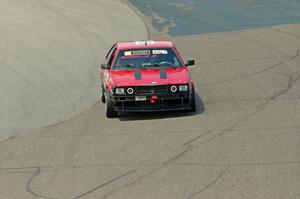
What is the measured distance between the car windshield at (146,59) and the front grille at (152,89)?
0.97 m

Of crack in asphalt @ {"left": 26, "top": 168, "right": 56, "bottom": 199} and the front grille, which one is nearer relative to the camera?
crack in asphalt @ {"left": 26, "top": 168, "right": 56, "bottom": 199}

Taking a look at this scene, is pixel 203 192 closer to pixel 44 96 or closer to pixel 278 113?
pixel 278 113

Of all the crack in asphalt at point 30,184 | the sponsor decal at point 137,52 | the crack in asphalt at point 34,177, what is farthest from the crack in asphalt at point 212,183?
the sponsor decal at point 137,52

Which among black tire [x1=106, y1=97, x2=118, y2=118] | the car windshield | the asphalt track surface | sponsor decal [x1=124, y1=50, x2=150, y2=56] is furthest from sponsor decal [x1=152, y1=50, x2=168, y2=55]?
black tire [x1=106, y1=97, x2=118, y2=118]

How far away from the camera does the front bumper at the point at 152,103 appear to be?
49.3 ft

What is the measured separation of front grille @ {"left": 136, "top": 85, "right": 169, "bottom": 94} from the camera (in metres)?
15.1

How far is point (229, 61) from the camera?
21.2 meters

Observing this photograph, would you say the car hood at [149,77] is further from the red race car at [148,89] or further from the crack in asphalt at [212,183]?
the crack in asphalt at [212,183]

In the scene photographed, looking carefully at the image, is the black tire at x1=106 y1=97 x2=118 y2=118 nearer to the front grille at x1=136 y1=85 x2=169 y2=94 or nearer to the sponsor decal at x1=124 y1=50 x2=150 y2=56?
the front grille at x1=136 y1=85 x2=169 y2=94

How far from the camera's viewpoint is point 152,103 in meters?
15.0

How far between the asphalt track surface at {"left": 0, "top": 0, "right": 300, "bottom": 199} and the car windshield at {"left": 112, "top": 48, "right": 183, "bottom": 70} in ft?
3.27

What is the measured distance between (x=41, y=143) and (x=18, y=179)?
7.89 ft

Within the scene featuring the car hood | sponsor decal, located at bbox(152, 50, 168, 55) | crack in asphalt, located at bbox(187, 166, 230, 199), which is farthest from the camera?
sponsor decal, located at bbox(152, 50, 168, 55)

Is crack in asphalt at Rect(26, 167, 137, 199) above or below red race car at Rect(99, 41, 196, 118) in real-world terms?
below
